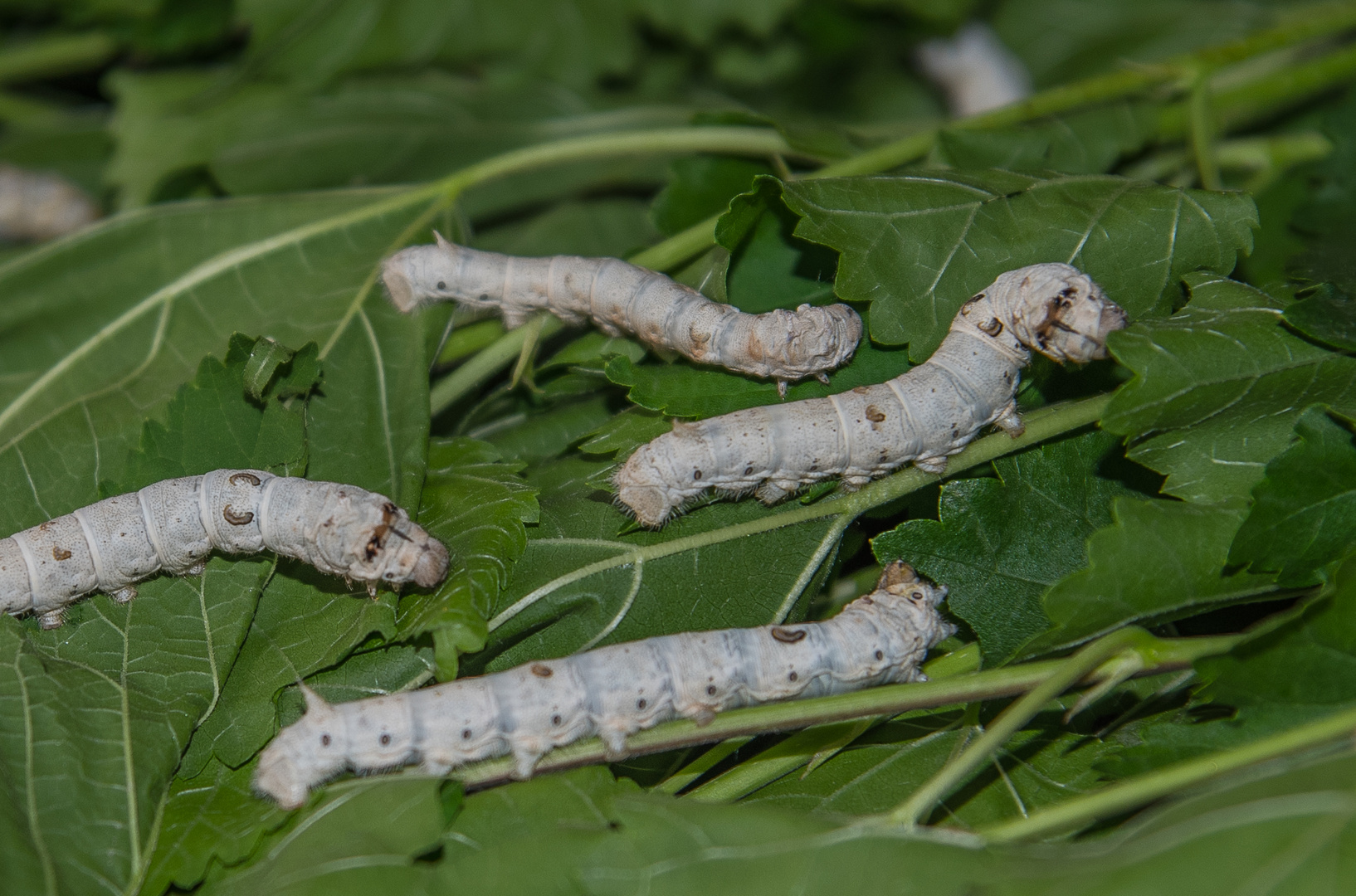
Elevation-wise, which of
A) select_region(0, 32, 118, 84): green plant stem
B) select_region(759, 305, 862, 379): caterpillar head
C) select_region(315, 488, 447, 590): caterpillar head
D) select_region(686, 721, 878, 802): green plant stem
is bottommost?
select_region(686, 721, 878, 802): green plant stem

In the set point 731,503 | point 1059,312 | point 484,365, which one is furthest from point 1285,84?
point 484,365

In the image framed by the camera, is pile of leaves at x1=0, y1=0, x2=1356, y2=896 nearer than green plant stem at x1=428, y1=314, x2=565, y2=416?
Yes

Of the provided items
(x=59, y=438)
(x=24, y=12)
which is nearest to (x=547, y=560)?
(x=59, y=438)

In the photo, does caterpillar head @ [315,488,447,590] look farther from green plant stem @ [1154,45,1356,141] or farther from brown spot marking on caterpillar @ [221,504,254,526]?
green plant stem @ [1154,45,1356,141]

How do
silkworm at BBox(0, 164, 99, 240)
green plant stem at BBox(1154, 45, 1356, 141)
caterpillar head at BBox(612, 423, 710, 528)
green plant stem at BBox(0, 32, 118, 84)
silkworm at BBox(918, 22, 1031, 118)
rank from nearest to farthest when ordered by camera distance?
1. caterpillar head at BBox(612, 423, 710, 528)
2. green plant stem at BBox(1154, 45, 1356, 141)
3. green plant stem at BBox(0, 32, 118, 84)
4. silkworm at BBox(0, 164, 99, 240)
5. silkworm at BBox(918, 22, 1031, 118)

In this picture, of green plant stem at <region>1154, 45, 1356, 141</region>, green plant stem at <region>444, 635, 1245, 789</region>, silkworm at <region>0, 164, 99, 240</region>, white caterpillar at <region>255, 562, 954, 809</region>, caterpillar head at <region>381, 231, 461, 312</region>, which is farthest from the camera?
silkworm at <region>0, 164, 99, 240</region>

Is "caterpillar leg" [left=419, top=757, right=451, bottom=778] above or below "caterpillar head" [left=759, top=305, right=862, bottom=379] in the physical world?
below

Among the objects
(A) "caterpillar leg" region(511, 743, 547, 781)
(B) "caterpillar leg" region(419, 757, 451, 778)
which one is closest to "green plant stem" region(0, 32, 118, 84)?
(B) "caterpillar leg" region(419, 757, 451, 778)
